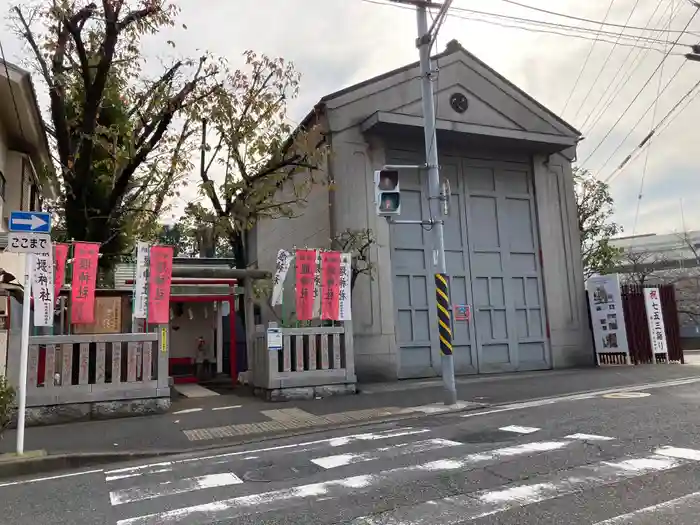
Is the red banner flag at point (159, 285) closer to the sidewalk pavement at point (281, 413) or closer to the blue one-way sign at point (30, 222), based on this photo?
the sidewalk pavement at point (281, 413)

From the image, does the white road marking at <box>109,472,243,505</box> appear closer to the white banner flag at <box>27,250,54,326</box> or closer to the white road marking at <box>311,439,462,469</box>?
the white road marking at <box>311,439,462,469</box>

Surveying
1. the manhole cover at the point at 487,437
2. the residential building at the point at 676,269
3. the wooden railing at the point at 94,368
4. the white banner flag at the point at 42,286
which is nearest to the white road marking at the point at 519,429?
the manhole cover at the point at 487,437

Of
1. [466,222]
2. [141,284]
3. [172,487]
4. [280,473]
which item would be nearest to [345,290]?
[141,284]

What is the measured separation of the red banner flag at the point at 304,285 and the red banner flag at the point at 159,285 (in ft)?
9.04

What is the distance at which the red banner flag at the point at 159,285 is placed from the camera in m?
11.3

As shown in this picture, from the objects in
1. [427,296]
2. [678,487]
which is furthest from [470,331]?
[678,487]

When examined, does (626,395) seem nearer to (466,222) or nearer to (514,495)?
(466,222)

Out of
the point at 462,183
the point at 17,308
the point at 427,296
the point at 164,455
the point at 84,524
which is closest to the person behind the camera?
the point at 84,524

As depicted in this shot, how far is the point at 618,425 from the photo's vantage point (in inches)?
315

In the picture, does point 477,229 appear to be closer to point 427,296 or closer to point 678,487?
point 427,296

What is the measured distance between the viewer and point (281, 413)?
422 inches

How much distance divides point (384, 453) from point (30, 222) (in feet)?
19.3

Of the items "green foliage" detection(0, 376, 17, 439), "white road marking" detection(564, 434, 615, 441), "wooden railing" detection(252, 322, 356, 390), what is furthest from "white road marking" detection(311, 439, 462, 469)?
"wooden railing" detection(252, 322, 356, 390)

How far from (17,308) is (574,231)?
15612mm
